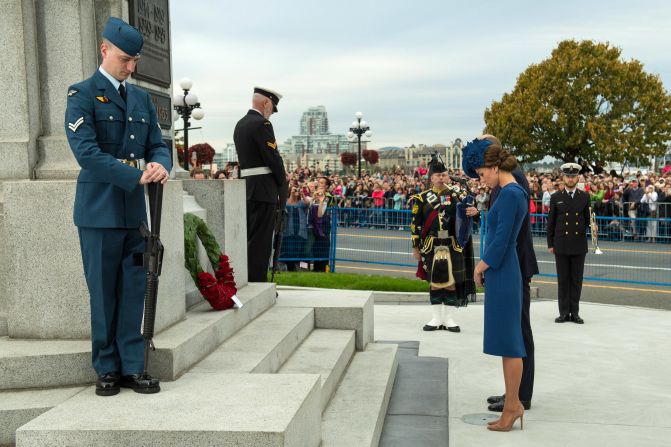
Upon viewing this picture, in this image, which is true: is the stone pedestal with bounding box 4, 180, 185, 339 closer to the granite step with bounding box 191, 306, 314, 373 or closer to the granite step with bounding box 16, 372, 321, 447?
the granite step with bounding box 16, 372, 321, 447

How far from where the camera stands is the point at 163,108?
653 cm

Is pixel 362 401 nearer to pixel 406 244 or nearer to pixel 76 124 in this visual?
pixel 76 124

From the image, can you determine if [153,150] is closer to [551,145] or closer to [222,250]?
[222,250]

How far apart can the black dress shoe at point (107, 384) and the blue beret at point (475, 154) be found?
109 inches

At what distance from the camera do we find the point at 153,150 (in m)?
4.54

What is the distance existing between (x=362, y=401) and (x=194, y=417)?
2.01 metres

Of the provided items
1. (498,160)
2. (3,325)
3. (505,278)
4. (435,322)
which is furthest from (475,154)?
(435,322)

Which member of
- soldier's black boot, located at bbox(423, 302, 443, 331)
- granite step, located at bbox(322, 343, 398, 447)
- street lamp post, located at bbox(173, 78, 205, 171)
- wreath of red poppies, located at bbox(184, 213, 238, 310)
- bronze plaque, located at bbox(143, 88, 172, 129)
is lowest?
soldier's black boot, located at bbox(423, 302, 443, 331)

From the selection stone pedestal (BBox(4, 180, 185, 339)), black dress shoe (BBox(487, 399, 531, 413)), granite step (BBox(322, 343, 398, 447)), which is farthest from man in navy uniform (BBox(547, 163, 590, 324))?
stone pedestal (BBox(4, 180, 185, 339))

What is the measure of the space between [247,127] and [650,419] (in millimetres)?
4164

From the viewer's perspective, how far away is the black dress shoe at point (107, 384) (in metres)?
4.13

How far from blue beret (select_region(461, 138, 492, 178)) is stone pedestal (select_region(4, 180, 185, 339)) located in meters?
2.67

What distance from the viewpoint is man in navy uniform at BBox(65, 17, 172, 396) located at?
4.14 m

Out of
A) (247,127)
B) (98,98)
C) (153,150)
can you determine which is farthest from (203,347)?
(247,127)
